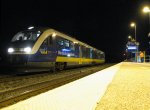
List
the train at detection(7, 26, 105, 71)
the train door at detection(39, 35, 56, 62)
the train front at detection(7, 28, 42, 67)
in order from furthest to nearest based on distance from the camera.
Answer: the train door at detection(39, 35, 56, 62) < the train at detection(7, 26, 105, 71) < the train front at detection(7, 28, 42, 67)

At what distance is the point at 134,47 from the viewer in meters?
49.6

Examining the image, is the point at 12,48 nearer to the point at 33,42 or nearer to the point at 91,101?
the point at 33,42

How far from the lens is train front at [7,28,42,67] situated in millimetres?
14277

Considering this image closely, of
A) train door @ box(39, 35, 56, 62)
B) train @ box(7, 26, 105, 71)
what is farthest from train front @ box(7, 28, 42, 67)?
train door @ box(39, 35, 56, 62)

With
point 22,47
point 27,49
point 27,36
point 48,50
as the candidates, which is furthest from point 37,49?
point 27,36

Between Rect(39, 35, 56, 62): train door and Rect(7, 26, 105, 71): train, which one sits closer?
Rect(7, 26, 105, 71): train

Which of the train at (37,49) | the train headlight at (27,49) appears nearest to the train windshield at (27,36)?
the train at (37,49)

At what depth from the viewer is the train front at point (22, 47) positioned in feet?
46.8

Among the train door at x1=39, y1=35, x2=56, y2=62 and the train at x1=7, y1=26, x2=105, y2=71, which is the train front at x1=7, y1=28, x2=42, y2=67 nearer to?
the train at x1=7, y1=26, x2=105, y2=71

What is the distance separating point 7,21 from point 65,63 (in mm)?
50688

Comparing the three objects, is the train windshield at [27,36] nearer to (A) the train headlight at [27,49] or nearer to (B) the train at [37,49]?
(B) the train at [37,49]

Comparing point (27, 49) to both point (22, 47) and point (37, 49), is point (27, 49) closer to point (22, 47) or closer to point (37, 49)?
point (22, 47)

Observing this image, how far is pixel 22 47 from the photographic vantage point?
14.8 m

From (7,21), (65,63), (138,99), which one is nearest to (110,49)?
(7,21)
